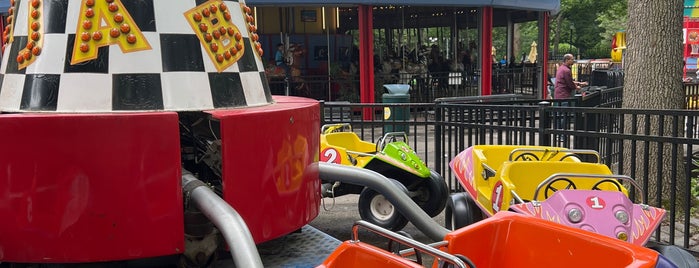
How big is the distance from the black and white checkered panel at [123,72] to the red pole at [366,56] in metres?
11.0

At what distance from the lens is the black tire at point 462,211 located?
507 centimetres

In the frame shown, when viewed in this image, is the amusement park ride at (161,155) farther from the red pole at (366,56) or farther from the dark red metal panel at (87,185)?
the red pole at (366,56)

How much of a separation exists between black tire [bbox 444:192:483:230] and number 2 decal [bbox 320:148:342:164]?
120 cm

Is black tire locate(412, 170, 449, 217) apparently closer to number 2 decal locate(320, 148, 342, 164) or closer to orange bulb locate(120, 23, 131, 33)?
number 2 decal locate(320, 148, 342, 164)

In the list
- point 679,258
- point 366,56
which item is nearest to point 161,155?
point 679,258

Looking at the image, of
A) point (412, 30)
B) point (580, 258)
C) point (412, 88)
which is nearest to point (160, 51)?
point (580, 258)

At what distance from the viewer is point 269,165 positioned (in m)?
2.99

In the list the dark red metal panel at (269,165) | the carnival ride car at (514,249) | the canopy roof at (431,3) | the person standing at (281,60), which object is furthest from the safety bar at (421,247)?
the person standing at (281,60)

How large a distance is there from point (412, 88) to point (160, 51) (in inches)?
555

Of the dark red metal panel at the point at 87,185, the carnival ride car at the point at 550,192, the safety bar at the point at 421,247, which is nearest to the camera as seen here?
the safety bar at the point at 421,247

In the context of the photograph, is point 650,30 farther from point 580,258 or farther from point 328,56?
point 328,56

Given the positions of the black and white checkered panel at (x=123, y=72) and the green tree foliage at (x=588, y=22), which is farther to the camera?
the green tree foliage at (x=588, y=22)

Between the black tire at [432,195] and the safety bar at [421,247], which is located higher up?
the safety bar at [421,247]

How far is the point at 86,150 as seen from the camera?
101 inches
